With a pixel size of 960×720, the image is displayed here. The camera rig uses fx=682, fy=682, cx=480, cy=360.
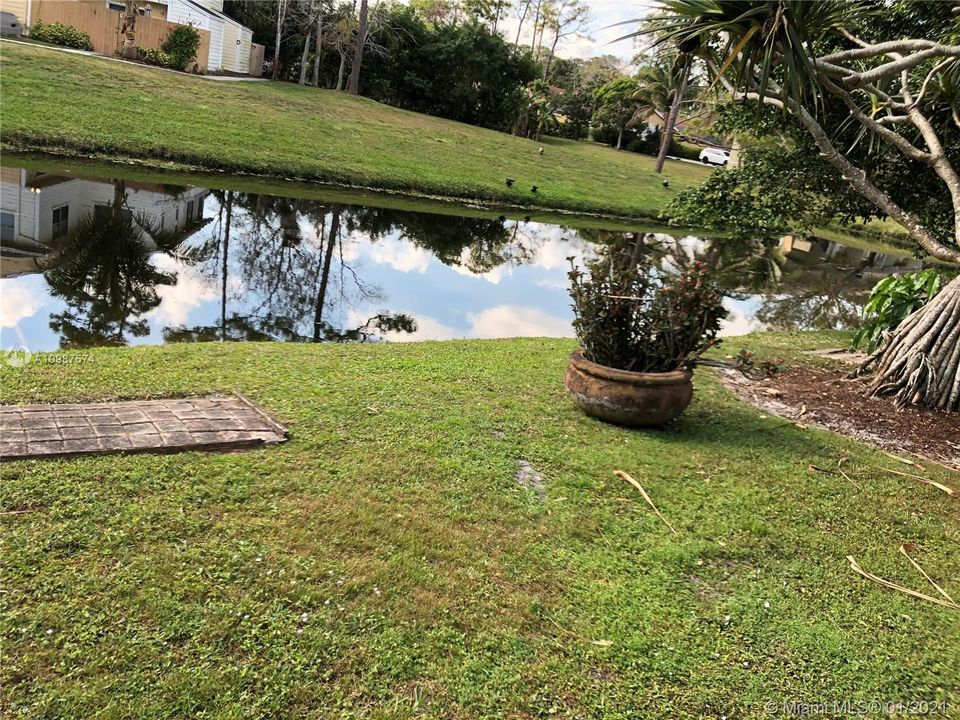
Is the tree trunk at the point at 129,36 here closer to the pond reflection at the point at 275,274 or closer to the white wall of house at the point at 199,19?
the white wall of house at the point at 199,19

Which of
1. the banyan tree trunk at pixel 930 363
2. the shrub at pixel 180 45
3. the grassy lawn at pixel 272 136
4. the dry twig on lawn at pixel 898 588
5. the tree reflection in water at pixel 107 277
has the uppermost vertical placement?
the shrub at pixel 180 45

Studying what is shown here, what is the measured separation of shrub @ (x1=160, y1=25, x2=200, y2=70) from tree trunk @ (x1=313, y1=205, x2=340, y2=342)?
1752cm

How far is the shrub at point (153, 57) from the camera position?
28938mm

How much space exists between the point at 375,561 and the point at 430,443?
5.49 ft

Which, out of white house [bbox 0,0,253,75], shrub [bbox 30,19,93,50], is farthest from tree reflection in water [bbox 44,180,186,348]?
white house [bbox 0,0,253,75]

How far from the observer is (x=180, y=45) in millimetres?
29797

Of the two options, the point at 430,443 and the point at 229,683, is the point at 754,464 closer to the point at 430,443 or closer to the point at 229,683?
the point at 430,443

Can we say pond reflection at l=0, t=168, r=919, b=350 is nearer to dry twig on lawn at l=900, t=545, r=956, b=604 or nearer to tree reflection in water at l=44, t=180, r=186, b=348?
tree reflection in water at l=44, t=180, r=186, b=348

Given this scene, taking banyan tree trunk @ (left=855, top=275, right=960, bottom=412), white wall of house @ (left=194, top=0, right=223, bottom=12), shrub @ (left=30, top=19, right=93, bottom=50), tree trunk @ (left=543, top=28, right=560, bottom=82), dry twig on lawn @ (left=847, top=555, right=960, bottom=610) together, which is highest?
tree trunk @ (left=543, top=28, right=560, bottom=82)

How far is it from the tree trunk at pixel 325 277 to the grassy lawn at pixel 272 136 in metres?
4.57

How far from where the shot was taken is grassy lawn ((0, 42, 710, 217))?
18109mm

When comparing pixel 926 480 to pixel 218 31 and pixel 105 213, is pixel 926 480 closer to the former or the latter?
pixel 105 213

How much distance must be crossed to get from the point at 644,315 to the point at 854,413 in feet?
10.4

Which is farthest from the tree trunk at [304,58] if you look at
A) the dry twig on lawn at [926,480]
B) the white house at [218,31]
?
the dry twig on lawn at [926,480]
